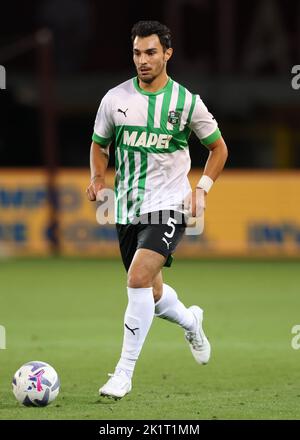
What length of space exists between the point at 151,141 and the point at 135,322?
1076mm

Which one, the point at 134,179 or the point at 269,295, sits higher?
the point at 134,179

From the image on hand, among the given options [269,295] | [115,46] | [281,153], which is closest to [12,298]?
[269,295]

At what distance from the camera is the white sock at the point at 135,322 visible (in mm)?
7086

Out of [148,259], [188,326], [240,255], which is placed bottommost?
[240,255]

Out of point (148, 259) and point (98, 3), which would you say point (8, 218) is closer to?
point (148, 259)

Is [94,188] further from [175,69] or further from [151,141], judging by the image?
[175,69]

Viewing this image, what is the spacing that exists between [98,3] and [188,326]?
23878 millimetres

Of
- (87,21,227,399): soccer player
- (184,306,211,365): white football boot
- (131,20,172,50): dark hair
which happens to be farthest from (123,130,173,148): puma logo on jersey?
(184,306,211,365): white football boot

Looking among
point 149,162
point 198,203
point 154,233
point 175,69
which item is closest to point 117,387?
point 154,233

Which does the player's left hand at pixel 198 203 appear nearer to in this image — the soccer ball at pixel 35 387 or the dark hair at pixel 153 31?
the dark hair at pixel 153 31

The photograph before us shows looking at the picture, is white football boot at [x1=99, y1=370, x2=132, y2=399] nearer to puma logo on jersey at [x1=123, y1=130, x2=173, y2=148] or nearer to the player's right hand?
the player's right hand

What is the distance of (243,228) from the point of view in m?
18.3

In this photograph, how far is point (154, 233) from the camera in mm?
7211

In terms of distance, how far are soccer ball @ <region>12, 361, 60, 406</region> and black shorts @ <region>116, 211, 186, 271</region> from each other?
38.2 inches
